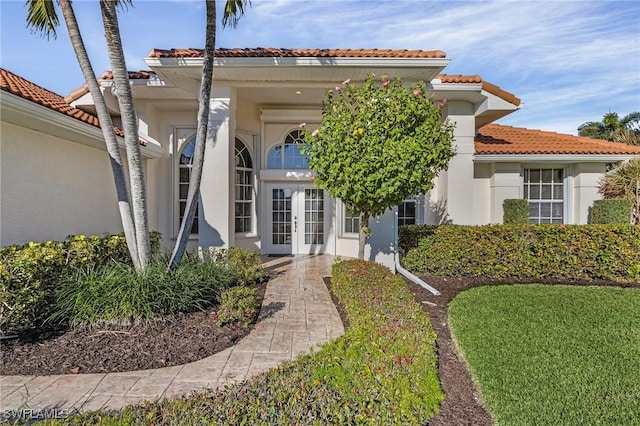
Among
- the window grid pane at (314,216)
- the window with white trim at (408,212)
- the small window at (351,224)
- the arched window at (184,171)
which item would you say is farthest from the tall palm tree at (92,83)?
the window with white trim at (408,212)

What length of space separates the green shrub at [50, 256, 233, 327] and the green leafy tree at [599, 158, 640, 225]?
12.8 meters

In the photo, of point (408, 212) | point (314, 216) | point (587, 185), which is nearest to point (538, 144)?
point (587, 185)

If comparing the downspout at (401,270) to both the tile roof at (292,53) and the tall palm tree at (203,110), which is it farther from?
the tall palm tree at (203,110)

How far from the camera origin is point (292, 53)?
7.85 meters

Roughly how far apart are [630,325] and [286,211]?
9.33 m

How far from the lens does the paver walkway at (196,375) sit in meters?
3.38

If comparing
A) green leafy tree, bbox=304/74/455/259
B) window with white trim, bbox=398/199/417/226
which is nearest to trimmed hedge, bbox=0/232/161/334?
green leafy tree, bbox=304/74/455/259

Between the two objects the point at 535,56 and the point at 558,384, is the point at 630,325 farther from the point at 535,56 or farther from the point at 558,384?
the point at 535,56

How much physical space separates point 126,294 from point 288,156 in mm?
7711

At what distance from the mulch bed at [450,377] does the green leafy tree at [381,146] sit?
88.0 inches

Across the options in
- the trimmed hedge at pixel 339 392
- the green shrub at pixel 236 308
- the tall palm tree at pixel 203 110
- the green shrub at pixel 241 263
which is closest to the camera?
the trimmed hedge at pixel 339 392

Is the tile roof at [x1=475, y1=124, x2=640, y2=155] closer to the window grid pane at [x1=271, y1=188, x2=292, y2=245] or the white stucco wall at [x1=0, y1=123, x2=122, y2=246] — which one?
the window grid pane at [x1=271, y1=188, x2=292, y2=245]

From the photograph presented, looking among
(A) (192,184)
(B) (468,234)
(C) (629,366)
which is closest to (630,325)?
(C) (629,366)

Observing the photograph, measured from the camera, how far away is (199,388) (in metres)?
3.59
